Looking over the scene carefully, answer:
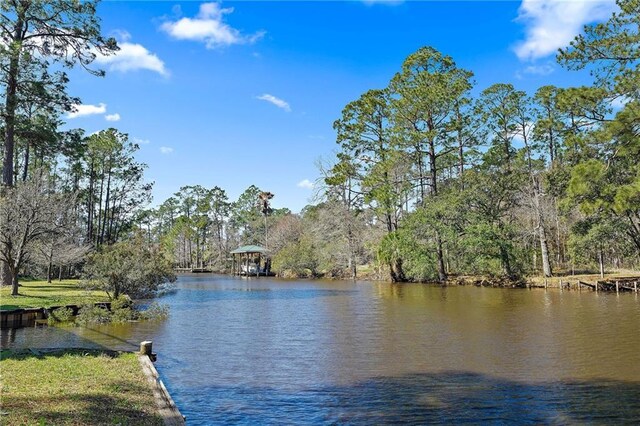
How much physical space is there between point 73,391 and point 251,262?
2390 inches

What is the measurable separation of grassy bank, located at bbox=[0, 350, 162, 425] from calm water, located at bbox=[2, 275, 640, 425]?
119 cm

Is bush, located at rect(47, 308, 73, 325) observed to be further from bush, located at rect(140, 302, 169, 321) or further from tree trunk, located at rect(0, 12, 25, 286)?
tree trunk, located at rect(0, 12, 25, 286)

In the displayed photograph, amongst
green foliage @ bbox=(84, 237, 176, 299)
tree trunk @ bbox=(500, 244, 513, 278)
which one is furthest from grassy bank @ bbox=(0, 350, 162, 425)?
tree trunk @ bbox=(500, 244, 513, 278)

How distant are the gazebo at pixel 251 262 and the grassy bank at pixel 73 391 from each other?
50699 mm

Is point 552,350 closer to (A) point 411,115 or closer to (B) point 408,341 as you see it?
(B) point 408,341

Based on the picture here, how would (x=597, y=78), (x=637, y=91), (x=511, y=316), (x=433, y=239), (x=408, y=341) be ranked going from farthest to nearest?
(x=433, y=239)
(x=511, y=316)
(x=597, y=78)
(x=637, y=91)
(x=408, y=341)

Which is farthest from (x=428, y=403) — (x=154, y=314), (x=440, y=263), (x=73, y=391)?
(x=440, y=263)

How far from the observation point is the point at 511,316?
17.8 meters

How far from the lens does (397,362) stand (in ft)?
36.0

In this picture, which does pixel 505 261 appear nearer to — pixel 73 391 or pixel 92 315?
pixel 92 315

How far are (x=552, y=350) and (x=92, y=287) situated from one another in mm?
17912

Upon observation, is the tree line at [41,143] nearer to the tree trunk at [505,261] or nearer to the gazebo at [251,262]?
the tree trunk at [505,261]

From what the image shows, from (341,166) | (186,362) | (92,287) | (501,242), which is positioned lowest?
(186,362)

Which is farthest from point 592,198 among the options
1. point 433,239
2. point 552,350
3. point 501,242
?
point 433,239
